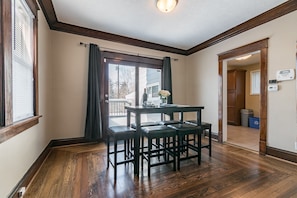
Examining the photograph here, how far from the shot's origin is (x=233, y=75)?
6168 mm

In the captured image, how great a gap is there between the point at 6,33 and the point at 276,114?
12.8 feet

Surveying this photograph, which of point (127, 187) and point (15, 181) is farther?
point (127, 187)

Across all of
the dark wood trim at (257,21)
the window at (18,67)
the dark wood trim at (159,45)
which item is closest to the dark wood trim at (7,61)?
the window at (18,67)

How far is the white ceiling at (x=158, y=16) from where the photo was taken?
8.23 feet

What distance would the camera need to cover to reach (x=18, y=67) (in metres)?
1.72

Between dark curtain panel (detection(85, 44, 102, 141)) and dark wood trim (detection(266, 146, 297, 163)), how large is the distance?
3.39 meters

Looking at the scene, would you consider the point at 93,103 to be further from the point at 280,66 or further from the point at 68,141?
the point at 280,66

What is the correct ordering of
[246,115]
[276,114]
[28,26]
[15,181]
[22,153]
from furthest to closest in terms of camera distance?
1. [246,115]
2. [276,114]
3. [28,26]
4. [22,153]
5. [15,181]

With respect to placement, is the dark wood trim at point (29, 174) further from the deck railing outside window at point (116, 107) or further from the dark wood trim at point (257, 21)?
the dark wood trim at point (257, 21)

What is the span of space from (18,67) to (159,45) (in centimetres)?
338

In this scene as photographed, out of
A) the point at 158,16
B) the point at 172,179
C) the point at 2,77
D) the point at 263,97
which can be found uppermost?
the point at 158,16

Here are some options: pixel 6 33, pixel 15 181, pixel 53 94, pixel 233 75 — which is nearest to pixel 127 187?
pixel 15 181

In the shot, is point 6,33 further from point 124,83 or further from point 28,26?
point 124,83

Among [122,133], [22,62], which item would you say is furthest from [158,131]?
[22,62]
